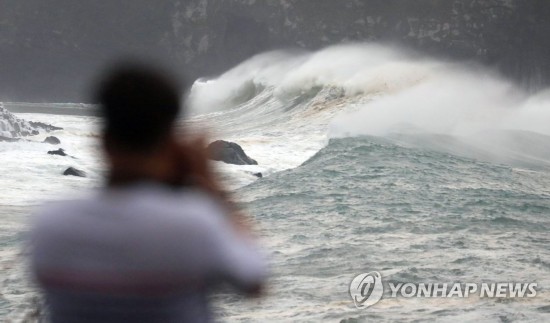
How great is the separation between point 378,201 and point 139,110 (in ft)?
25.4

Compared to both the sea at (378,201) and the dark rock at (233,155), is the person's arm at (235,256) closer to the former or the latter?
the sea at (378,201)

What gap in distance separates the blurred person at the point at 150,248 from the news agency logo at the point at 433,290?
3.81 m

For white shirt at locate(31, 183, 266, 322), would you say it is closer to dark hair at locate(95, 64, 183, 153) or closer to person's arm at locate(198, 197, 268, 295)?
person's arm at locate(198, 197, 268, 295)

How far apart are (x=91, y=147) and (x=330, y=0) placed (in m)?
54.2

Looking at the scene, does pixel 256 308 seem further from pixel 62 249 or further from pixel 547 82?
pixel 547 82

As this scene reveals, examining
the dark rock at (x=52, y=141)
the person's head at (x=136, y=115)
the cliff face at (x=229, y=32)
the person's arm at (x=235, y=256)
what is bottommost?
the dark rock at (x=52, y=141)

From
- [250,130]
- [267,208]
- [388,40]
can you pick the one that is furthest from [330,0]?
[267,208]

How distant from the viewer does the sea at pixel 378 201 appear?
5246mm

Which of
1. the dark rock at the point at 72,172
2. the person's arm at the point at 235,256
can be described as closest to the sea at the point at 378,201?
the person's arm at the point at 235,256

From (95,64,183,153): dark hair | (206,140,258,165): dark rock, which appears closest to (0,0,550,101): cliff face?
(206,140,258,165): dark rock

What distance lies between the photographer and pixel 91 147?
6.22 ft

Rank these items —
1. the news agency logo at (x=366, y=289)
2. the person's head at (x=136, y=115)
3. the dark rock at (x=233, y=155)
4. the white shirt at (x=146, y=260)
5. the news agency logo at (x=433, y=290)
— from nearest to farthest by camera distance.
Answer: the white shirt at (x=146, y=260) → the person's head at (x=136, y=115) → the news agency logo at (x=366, y=289) → the news agency logo at (x=433, y=290) → the dark rock at (x=233, y=155)

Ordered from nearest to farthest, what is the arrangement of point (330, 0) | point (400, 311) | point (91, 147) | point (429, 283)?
point (91, 147) → point (400, 311) → point (429, 283) → point (330, 0)

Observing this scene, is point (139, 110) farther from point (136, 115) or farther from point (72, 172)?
point (72, 172)
